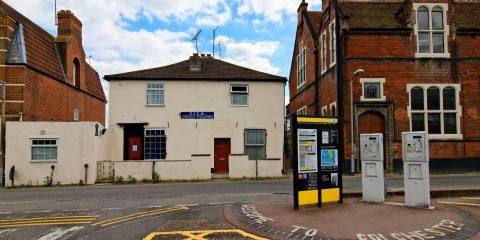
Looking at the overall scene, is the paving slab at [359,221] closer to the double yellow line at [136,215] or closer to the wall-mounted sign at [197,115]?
the double yellow line at [136,215]

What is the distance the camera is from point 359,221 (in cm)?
838

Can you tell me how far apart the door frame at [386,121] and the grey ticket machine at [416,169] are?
12844mm

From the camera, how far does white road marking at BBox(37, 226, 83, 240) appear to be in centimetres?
758

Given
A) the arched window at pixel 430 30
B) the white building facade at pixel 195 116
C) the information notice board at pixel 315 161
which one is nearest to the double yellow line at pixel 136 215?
the information notice board at pixel 315 161

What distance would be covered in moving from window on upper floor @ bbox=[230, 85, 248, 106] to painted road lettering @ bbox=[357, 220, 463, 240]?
16.9 meters

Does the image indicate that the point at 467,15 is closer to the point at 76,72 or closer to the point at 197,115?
the point at 197,115

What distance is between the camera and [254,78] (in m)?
23.9

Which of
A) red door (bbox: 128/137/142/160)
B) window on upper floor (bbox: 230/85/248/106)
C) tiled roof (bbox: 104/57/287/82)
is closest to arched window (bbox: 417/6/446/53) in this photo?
tiled roof (bbox: 104/57/287/82)

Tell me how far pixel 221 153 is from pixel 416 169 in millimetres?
14675

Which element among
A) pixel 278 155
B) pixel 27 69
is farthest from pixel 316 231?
pixel 27 69

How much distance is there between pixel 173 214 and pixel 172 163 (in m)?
11.1

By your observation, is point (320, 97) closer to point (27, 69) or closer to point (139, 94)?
point (139, 94)

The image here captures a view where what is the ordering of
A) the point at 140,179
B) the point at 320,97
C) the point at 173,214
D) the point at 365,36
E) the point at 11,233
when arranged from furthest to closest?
the point at 320,97 < the point at 365,36 < the point at 140,179 < the point at 173,214 < the point at 11,233

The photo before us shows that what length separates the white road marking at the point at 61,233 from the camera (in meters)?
7.58
